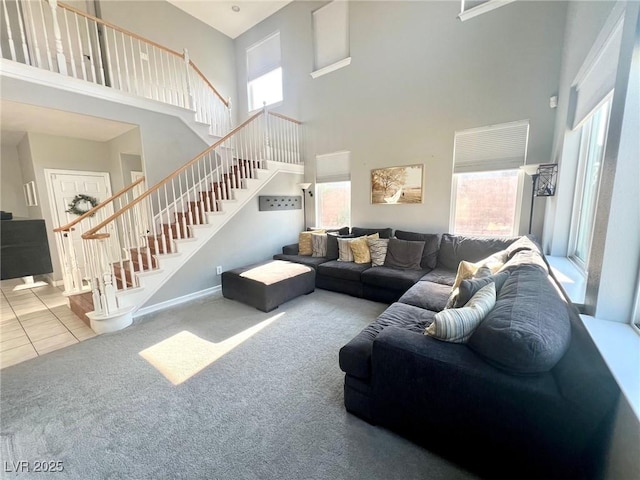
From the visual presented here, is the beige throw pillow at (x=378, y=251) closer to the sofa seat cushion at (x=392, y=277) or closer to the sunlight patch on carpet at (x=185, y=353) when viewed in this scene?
the sofa seat cushion at (x=392, y=277)

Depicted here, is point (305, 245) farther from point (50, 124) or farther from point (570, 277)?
point (50, 124)

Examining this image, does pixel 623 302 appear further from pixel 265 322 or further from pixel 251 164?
pixel 251 164

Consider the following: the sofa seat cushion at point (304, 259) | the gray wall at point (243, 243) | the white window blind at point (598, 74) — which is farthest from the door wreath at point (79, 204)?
the white window blind at point (598, 74)

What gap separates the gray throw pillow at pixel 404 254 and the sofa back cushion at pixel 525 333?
2.17 m

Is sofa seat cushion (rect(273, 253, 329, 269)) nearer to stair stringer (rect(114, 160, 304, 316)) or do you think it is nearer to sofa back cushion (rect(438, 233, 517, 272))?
stair stringer (rect(114, 160, 304, 316))

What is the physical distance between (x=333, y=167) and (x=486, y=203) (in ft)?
8.65

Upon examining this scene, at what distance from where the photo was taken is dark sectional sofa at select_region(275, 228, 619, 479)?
1034mm

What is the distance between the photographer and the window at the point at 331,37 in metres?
4.43

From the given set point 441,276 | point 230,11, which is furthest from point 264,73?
point 441,276

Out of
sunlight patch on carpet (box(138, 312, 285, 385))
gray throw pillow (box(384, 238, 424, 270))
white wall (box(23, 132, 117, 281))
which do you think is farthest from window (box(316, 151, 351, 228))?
white wall (box(23, 132, 117, 281))

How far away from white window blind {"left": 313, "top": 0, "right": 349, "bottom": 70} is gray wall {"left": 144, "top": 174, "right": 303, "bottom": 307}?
2232mm

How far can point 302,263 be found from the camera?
420cm

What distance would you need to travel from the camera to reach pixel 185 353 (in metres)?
2.40

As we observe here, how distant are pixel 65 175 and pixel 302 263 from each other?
4.39m
